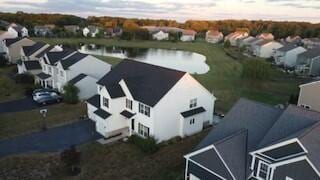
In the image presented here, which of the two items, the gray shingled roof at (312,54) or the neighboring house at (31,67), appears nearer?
the neighboring house at (31,67)

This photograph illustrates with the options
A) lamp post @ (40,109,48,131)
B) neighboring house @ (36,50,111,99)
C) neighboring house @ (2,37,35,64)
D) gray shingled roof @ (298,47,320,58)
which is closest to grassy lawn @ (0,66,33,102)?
neighboring house @ (36,50,111,99)

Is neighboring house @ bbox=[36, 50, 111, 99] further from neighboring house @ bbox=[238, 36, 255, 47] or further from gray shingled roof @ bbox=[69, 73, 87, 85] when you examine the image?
neighboring house @ bbox=[238, 36, 255, 47]

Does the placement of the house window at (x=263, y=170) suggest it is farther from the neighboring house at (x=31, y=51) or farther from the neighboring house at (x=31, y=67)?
the neighboring house at (x=31, y=51)

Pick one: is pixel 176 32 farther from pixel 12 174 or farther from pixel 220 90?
pixel 12 174

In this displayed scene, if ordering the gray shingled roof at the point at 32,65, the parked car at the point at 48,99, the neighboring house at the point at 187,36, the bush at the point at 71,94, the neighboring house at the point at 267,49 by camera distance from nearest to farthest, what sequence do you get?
the parked car at the point at 48,99 < the bush at the point at 71,94 < the gray shingled roof at the point at 32,65 < the neighboring house at the point at 267,49 < the neighboring house at the point at 187,36

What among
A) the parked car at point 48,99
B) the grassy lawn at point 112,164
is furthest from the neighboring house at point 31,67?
the grassy lawn at point 112,164

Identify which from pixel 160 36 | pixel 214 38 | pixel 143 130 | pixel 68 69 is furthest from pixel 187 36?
pixel 143 130
